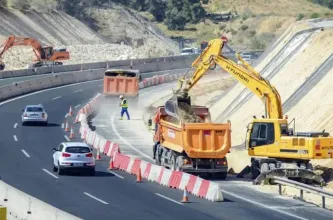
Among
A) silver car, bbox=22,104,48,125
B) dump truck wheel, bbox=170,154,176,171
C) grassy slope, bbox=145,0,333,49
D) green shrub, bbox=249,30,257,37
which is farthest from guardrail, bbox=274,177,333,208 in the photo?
green shrub, bbox=249,30,257,37

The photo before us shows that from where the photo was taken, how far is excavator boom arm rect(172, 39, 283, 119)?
40312 mm

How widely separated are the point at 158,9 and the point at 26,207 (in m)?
133

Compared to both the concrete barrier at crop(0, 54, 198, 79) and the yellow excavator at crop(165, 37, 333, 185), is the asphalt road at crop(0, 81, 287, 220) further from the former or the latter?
the concrete barrier at crop(0, 54, 198, 79)

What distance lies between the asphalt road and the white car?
39cm

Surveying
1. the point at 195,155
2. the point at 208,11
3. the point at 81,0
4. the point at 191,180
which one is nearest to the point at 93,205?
the point at 191,180

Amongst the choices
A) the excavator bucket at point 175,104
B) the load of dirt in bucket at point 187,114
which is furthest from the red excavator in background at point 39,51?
the load of dirt in bucket at point 187,114

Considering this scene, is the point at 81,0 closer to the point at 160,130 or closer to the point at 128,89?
the point at 128,89

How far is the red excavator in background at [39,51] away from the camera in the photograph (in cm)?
9625

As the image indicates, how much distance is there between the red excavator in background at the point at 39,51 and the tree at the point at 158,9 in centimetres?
5482

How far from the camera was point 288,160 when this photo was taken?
38.6 meters

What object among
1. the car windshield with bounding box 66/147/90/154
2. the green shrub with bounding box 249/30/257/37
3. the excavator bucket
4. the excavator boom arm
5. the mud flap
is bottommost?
the mud flap

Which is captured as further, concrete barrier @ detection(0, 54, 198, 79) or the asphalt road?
concrete barrier @ detection(0, 54, 198, 79)

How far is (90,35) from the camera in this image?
12506 centimetres

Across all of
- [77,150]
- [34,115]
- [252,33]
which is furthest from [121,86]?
[252,33]
